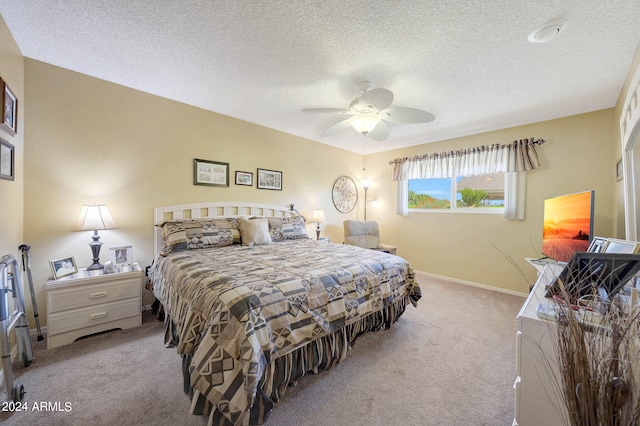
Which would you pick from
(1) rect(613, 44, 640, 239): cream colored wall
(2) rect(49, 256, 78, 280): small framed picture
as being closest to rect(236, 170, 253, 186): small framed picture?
(2) rect(49, 256, 78, 280): small framed picture

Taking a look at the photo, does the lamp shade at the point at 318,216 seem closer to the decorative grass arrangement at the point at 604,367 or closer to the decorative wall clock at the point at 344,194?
the decorative wall clock at the point at 344,194

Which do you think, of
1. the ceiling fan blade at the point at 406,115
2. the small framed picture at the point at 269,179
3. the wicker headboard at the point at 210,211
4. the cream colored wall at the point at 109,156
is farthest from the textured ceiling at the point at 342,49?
the wicker headboard at the point at 210,211

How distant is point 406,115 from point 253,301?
84.4 inches

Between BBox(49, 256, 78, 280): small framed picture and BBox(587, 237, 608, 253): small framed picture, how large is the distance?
4.33 m

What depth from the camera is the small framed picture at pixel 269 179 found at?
3.82 metres

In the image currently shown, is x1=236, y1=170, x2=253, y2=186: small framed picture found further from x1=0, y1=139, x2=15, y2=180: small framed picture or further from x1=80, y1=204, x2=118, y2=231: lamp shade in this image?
x1=0, y1=139, x2=15, y2=180: small framed picture

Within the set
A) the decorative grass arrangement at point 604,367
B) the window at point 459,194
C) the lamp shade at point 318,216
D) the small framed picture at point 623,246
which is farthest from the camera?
the lamp shade at point 318,216

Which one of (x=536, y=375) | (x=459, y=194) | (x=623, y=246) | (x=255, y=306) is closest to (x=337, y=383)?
(x=255, y=306)

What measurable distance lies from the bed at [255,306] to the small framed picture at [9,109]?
129 cm

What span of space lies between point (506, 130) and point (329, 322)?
3.89 meters

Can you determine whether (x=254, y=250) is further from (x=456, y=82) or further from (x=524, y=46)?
(x=524, y=46)

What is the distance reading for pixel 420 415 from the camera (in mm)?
1439

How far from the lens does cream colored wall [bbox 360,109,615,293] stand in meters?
2.92

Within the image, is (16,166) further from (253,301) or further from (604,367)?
(604,367)
